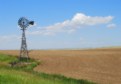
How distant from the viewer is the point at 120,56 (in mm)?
48281

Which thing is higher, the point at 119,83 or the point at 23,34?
the point at 23,34

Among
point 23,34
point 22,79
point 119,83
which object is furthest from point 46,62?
point 22,79

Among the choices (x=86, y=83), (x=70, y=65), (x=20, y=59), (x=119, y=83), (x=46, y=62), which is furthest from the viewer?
(x=20, y=59)

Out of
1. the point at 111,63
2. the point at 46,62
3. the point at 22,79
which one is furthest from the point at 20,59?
the point at 22,79

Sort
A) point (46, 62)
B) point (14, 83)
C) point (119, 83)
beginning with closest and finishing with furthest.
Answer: point (14, 83) → point (119, 83) → point (46, 62)

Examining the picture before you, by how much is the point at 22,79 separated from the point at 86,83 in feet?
18.9

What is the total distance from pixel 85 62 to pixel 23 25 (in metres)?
9.08

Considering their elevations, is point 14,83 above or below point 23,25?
below

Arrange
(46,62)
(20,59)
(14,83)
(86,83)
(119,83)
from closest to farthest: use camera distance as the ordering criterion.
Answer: (14,83), (86,83), (119,83), (46,62), (20,59)

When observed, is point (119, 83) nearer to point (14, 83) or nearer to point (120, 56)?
point (14, 83)

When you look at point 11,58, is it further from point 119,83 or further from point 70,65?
point 119,83

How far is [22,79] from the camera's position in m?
19.3

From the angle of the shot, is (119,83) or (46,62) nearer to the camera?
(119,83)

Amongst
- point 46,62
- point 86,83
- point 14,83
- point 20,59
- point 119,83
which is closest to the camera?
point 14,83
